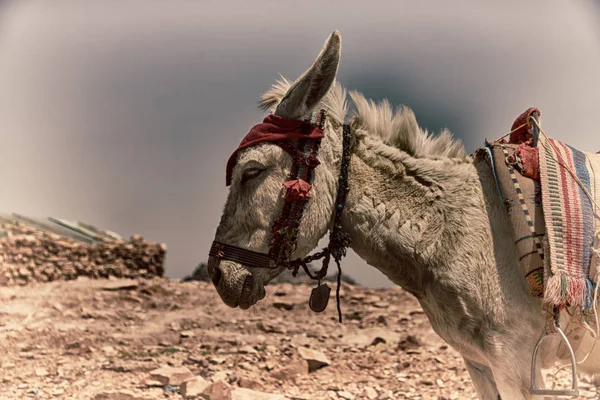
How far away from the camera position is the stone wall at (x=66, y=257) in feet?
22.6

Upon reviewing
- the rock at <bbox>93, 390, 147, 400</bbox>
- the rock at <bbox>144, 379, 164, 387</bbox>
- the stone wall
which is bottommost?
the rock at <bbox>93, 390, 147, 400</bbox>

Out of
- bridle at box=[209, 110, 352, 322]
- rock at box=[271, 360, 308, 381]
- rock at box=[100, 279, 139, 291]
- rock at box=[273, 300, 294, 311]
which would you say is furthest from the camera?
rock at box=[100, 279, 139, 291]

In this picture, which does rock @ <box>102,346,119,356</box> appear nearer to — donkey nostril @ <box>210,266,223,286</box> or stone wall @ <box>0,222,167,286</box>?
stone wall @ <box>0,222,167,286</box>

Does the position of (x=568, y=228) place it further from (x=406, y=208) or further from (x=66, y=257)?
(x=66, y=257)

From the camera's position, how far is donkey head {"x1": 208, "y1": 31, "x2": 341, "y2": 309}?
204 centimetres

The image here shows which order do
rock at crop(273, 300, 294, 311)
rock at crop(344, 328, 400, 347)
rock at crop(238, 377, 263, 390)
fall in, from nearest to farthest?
rock at crop(238, 377, 263, 390) < rock at crop(344, 328, 400, 347) < rock at crop(273, 300, 294, 311)

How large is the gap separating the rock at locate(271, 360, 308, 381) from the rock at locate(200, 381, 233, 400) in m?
0.77

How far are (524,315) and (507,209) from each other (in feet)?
1.35

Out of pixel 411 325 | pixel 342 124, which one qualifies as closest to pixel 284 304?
pixel 411 325

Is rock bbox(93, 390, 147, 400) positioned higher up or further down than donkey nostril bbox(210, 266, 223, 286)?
further down

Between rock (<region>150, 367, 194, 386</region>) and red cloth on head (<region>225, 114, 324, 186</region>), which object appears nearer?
red cloth on head (<region>225, 114, 324, 186</region>)

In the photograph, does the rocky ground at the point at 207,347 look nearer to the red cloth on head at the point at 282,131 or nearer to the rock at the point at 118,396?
the rock at the point at 118,396

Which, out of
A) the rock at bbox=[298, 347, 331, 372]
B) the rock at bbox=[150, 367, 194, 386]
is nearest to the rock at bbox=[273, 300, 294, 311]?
the rock at bbox=[298, 347, 331, 372]

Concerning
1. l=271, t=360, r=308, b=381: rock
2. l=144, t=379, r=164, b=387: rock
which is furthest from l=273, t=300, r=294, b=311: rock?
l=144, t=379, r=164, b=387: rock
